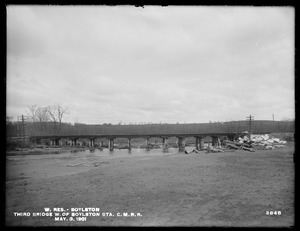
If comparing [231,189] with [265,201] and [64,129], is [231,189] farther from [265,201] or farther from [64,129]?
[64,129]

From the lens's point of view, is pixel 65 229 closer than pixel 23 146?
Yes
